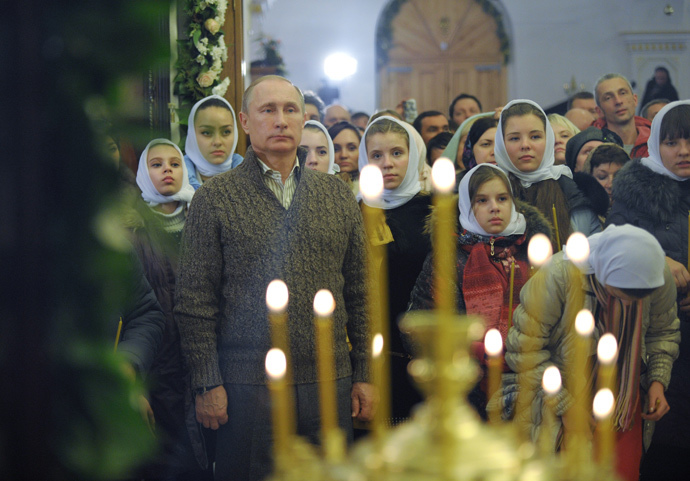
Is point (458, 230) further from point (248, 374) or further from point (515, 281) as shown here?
point (248, 374)

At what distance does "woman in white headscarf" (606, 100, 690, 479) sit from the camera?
2.84 m

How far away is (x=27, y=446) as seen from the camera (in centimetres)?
55

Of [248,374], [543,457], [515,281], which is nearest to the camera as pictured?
[543,457]

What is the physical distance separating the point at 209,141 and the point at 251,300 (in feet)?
4.70

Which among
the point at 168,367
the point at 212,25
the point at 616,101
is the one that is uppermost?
the point at 212,25

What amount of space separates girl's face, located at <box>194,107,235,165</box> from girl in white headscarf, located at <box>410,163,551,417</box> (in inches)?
49.5

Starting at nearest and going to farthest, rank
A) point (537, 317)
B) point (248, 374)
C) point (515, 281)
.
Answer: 1. point (248, 374)
2. point (537, 317)
3. point (515, 281)

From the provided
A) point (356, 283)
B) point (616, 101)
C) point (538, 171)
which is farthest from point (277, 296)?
point (616, 101)

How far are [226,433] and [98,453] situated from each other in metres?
1.83

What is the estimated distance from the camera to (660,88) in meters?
9.11

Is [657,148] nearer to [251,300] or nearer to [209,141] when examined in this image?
[251,300]

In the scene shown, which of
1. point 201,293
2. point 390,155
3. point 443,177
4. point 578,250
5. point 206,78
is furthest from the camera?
point 206,78

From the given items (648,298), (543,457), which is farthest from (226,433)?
(543,457)

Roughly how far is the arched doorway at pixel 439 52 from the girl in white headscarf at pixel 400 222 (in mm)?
8467
